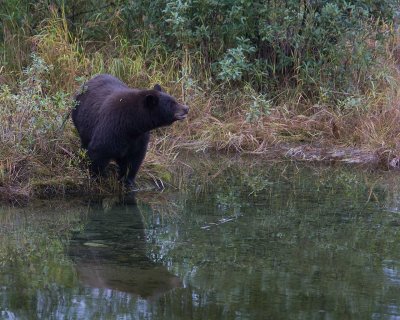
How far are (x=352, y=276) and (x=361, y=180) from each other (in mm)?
4042

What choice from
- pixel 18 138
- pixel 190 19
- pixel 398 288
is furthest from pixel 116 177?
pixel 190 19

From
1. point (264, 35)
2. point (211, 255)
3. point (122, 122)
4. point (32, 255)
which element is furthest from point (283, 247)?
point (264, 35)

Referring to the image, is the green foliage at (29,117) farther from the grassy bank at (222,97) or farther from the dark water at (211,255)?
the dark water at (211,255)

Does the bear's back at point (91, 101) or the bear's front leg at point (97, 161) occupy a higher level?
the bear's back at point (91, 101)

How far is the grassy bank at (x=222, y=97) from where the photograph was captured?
38.5ft

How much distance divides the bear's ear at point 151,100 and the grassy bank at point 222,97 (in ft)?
3.34

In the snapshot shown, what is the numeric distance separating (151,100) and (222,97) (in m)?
4.36

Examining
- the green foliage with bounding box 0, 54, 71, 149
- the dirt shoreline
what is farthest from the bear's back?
the dirt shoreline

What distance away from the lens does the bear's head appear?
899 centimetres

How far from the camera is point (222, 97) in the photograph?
13.2 meters

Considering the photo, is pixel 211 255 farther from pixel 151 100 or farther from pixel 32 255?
pixel 151 100

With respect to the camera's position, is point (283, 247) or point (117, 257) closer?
point (117, 257)

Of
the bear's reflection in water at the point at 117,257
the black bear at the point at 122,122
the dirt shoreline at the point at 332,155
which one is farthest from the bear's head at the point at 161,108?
the dirt shoreline at the point at 332,155

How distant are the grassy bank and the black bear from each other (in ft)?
2.07
